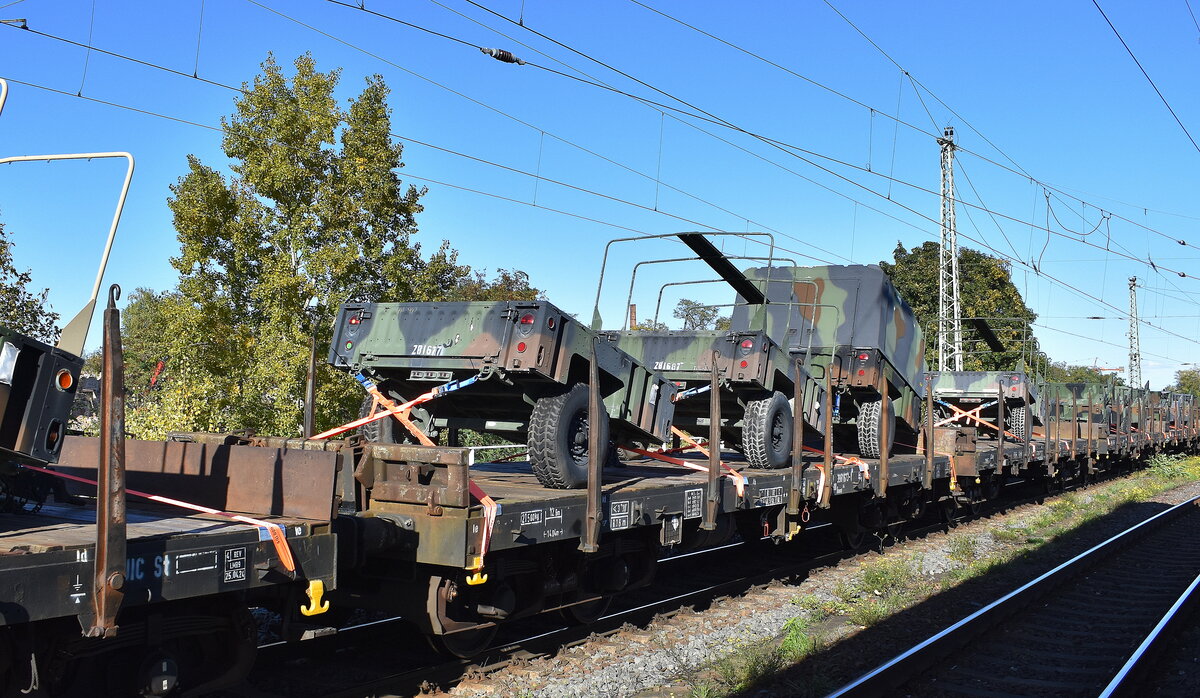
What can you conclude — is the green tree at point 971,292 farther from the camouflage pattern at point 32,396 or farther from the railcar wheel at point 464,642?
the camouflage pattern at point 32,396

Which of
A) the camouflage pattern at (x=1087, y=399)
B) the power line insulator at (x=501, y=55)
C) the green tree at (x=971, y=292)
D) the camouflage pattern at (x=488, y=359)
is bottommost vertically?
the camouflage pattern at (x=488, y=359)

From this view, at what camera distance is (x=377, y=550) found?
17.9 feet

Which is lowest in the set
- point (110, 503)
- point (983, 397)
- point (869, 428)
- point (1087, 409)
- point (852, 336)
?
point (110, 503)

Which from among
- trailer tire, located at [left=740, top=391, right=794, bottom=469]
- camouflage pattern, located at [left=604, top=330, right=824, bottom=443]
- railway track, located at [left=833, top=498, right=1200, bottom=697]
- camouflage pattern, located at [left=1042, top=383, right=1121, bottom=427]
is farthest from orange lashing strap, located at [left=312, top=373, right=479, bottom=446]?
camouflage pattern, located at [left=1042, top=383, right=1121, bottom=427]

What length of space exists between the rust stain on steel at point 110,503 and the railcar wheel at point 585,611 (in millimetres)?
4205

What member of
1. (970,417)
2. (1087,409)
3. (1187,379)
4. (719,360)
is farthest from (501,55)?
(1187,379)

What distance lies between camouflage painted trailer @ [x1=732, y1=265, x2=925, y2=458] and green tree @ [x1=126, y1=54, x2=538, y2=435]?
206 inches

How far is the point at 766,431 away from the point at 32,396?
23.6 feet

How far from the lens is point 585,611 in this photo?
25.2 feet

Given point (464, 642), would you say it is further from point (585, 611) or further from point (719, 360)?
point (719, 360)

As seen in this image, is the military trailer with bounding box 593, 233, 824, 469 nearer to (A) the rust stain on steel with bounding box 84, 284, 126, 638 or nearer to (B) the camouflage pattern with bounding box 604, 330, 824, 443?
(B) the camouflage pattern with bounding box 604, 330, 824, 443

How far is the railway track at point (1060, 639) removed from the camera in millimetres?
6680

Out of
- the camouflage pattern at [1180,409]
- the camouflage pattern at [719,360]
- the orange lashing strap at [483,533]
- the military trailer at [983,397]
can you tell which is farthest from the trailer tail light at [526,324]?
the camouflage pattern at [1180,409]

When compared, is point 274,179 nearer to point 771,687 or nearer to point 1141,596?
point 771,687
